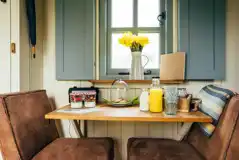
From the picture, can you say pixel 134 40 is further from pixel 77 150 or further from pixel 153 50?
pixel 77 150

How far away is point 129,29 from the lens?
5.74 ft

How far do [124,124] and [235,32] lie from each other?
1354mm

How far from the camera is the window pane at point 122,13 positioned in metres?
1.76

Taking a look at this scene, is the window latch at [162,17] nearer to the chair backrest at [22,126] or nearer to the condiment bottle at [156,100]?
the condiment bottle at [156,100]

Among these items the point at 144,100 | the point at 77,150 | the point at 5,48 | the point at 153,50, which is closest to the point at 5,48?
the point at 5,48

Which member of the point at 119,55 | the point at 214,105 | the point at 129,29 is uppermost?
the point at 129,29

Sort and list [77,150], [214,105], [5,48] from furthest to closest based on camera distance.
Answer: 1. [5,48]
2. [77,150]
3. [214,105]

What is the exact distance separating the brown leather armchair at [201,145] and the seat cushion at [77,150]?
0.20 meters

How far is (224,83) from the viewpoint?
1.61 metres

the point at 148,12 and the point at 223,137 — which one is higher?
the point at 148,12

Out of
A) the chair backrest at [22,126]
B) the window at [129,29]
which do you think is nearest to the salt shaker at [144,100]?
the window at [129,29]

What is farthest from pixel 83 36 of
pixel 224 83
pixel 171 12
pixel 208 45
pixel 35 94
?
pixel 224 83

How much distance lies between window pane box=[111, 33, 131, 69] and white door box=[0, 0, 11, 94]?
3.01 feet

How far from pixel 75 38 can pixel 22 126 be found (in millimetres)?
885
